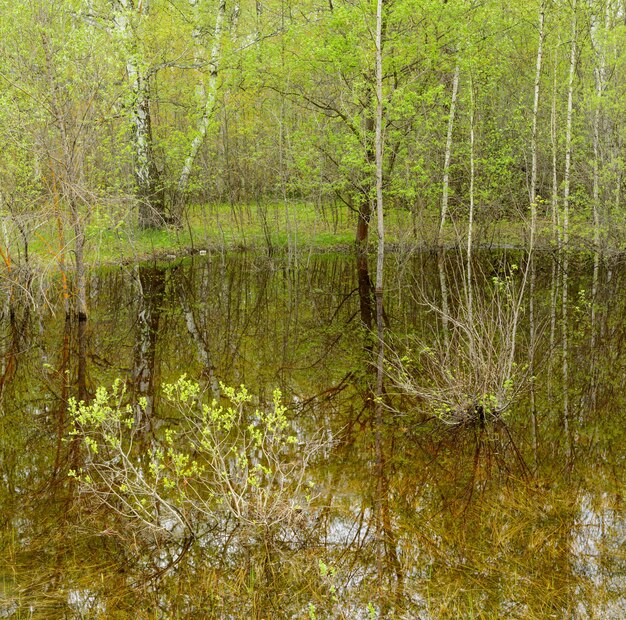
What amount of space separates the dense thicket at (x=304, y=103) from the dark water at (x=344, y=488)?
2.86 m

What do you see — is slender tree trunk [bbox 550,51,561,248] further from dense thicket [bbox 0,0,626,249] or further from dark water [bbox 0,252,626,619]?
dark water [bbox 0,252,626,619]

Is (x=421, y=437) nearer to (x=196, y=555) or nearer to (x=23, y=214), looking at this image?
(x=196, y=555)

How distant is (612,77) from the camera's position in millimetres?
17922

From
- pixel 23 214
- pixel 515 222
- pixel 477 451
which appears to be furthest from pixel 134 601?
pixel 515 222

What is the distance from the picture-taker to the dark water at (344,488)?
4.46 m

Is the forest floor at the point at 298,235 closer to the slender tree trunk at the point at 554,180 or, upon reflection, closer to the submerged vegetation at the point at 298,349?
the submerged vegetation at the point at 298,349

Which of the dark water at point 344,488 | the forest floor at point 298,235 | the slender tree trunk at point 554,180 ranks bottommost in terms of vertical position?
the dark water at point 344,488

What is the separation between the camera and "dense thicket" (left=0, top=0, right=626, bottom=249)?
10672 mm

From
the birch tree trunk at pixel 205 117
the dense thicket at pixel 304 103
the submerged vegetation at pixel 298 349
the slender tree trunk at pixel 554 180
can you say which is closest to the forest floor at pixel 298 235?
the submerged vegetation at pixel 298 349

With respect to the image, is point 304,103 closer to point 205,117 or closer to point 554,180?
point 205,117

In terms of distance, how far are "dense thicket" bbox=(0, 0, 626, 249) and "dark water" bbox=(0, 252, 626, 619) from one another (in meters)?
2.86

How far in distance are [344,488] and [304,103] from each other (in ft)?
49.3

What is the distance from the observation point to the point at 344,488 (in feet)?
19.8

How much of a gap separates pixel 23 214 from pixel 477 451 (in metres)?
8.51
